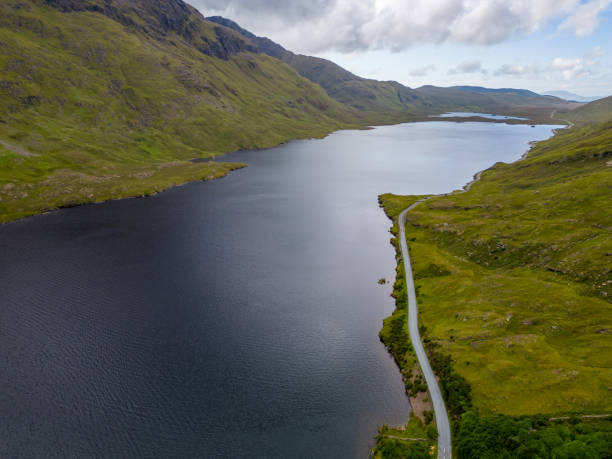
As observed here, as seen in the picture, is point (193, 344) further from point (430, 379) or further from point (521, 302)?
point (521, 302)

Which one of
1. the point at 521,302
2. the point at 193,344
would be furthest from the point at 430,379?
the point at 193,344

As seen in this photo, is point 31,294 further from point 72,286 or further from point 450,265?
point 450,265

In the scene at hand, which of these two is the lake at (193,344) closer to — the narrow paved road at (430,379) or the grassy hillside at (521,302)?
the narrow paved road at (430,379)

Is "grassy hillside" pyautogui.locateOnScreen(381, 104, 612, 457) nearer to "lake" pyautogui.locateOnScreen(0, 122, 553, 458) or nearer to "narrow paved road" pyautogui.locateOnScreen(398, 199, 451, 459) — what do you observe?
"narrow paved road" pyautogui.locateOnScreen(398, 199, 451, 459)

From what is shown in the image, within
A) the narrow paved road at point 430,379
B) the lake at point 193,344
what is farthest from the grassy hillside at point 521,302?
the lake at point 193,344

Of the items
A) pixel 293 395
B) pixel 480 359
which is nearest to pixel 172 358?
pixel 293 395
